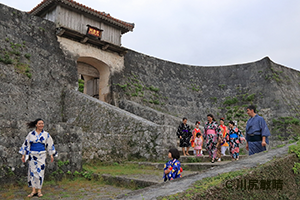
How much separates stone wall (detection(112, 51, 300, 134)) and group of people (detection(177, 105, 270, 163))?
6187 mm

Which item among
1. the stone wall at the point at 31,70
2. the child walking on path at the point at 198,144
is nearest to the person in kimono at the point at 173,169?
the child walking on path at the point at 198,144

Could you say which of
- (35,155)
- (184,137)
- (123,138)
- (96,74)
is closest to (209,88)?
(96,74)

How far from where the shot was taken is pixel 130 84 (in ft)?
47.3

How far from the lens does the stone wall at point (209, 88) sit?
15.1m

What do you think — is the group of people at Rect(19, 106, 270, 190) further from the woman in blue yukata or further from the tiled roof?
the tiled roof

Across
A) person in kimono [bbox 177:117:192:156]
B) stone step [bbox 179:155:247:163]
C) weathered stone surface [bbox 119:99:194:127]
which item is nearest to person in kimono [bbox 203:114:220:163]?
stone step [bbox 179:155:247:163]

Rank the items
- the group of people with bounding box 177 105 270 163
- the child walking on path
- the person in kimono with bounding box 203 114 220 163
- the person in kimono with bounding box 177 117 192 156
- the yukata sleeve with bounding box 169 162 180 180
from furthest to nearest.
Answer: the person in kimono with bounding box 177 117 192 156 → the child walking on path → the person in kimono with bounding box 203 114 220 163 → the group of people with bounding box 177 105 270 163 → the yukata sleeve with bounding box 169 162 180 180

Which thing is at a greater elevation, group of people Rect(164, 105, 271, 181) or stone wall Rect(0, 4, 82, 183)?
stone wall Rect(0, 4, 82, 183)

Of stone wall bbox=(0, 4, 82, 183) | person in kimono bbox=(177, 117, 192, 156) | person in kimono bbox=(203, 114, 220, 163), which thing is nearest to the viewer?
person in kimono bbox=(203, 114, 220, 163)

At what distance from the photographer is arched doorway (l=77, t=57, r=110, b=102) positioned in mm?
13539

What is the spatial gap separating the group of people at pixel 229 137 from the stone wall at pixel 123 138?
1.02m

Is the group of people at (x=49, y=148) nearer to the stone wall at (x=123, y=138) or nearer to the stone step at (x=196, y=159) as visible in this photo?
the stone step at (x=196, y=159)

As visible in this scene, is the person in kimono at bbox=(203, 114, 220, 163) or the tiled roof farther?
the tiled roof

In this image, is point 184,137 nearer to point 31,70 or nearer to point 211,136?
point 211,136
